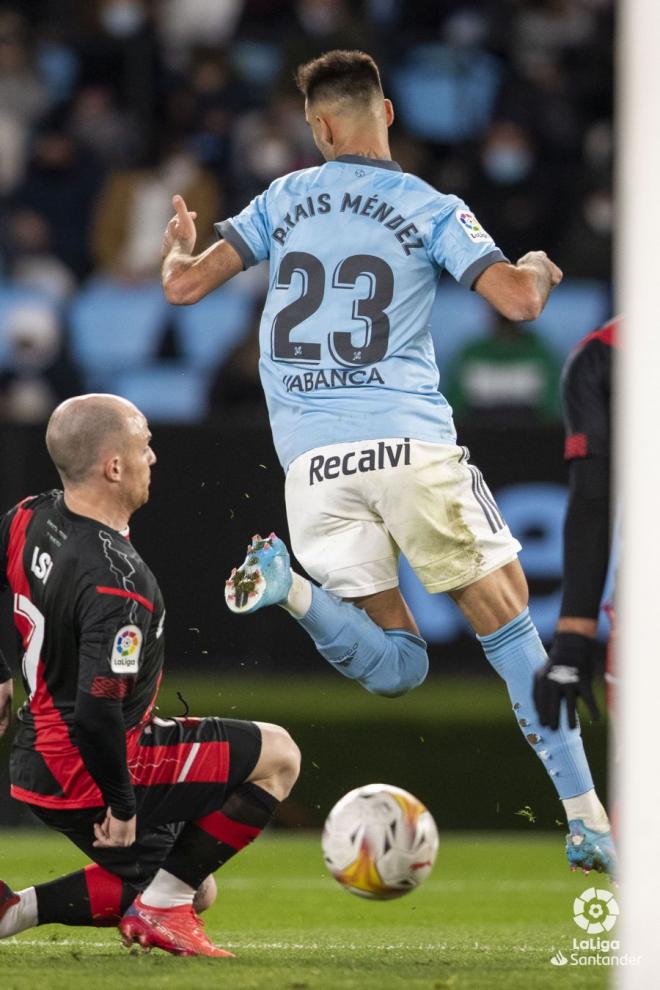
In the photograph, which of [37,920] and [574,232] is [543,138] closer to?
[574,232]

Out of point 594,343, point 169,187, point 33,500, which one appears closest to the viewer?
point 594,343

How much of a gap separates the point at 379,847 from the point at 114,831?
75 centimetres

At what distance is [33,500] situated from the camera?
4.94 m

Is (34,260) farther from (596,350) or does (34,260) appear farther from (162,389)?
(596,350)

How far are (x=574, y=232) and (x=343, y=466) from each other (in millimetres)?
6578

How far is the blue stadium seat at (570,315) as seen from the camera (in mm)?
10586

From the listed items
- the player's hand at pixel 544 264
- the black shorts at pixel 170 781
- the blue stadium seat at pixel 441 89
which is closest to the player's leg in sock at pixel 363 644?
the black shorts at pixel 170 781

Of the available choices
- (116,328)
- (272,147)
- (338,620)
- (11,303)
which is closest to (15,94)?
(272,147)

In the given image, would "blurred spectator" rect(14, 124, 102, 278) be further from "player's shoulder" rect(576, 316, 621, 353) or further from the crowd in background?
"player's shoulder" rect(576, 316, 621, 353)

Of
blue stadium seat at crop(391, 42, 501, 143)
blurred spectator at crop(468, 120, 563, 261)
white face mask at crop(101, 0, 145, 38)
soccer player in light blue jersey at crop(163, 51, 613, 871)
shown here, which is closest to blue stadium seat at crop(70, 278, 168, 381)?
blurred spectator at crop(468, 120, 563, 261)

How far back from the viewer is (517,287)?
16.4ft

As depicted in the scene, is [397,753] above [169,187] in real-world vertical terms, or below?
below

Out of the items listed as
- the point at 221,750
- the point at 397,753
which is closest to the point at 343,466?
the point at 221,750

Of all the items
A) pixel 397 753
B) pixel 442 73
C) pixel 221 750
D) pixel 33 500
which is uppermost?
pixel 442 73
